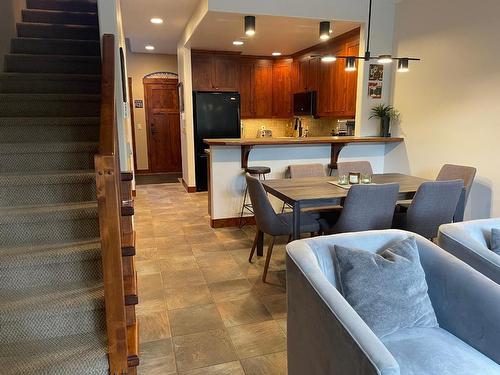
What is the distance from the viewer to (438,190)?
2.63 m

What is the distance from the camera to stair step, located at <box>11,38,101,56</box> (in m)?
3.38

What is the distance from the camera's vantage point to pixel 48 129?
2.60 m

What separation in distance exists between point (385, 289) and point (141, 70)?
7.34 m

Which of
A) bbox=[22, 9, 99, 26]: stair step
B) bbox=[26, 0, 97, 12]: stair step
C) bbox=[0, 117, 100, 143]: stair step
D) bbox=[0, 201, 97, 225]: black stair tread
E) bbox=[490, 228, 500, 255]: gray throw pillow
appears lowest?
bbox=[490, 228, 500, 255]: gray throw pillow

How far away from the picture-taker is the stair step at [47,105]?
283 cm

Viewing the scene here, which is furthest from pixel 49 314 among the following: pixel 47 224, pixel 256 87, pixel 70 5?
pixel 256 87

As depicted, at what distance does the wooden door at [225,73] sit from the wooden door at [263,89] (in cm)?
45

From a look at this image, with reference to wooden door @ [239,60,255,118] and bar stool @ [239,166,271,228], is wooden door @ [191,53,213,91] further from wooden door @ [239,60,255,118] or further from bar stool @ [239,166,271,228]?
bar stool @ [239,166,271,228]

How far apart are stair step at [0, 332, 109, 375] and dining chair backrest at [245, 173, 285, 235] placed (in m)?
1.47

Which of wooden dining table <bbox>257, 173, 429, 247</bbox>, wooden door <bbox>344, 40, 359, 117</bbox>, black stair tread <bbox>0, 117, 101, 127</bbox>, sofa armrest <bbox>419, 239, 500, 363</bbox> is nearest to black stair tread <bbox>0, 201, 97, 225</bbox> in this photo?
black stair tread <bbox>0, 117, 101, 127</bbox>

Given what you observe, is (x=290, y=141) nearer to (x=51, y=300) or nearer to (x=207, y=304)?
(x=207, y=304)

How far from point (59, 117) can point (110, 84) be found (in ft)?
3.33

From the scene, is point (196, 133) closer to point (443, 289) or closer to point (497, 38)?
point (497, 38)

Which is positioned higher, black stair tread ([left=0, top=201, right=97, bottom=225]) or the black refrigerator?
the black refrigerator
